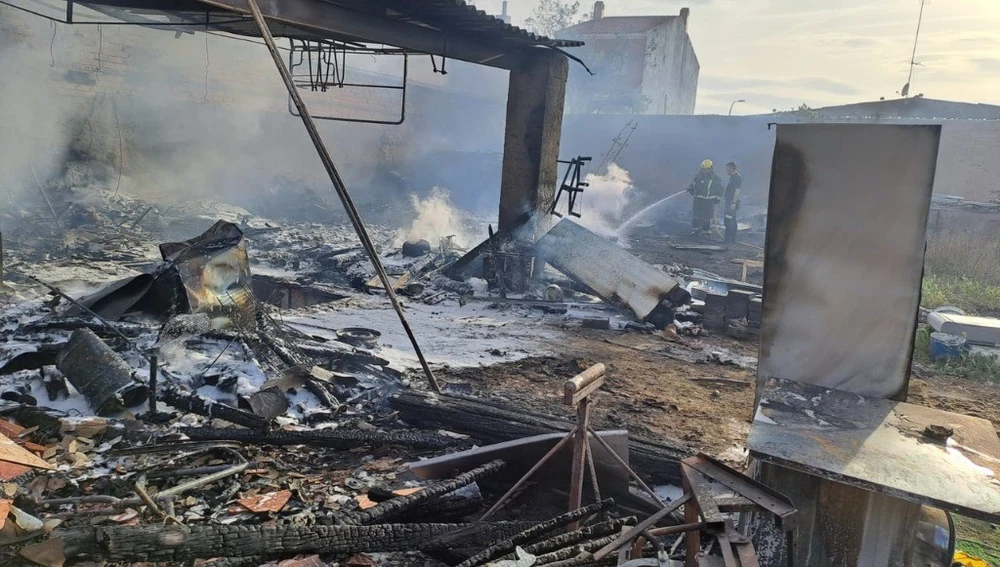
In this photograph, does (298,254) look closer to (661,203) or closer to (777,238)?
(777,238)

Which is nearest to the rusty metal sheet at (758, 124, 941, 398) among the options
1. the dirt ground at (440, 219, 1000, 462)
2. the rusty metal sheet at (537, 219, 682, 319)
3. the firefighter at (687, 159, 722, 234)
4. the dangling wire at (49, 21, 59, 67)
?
the dirt ground at (440, 219, 1000, 462)

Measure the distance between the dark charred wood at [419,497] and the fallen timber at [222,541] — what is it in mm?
188

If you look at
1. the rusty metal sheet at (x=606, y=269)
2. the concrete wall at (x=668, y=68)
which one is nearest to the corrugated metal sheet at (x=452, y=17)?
the rusty metal sheet at (x=606, y=269)

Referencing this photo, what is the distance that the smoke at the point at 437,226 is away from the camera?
14867mm

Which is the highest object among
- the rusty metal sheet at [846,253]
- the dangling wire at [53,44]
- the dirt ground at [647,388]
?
the dangling wire at [53,44]

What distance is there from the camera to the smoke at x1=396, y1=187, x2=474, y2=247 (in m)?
14.9

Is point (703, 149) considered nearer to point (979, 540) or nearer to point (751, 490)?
point (979, 540)

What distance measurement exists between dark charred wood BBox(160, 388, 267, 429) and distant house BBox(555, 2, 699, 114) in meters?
30.4

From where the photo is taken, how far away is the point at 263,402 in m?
4.97

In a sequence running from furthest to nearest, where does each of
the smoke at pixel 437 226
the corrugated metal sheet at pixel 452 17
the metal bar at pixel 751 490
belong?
the smoke at pixel 437 226 < the corrugated metal sheet at pixel 452 17 < the metal bar at pixel 751 490

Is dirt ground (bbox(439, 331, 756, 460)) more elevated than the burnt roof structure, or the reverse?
the burnt roof structure

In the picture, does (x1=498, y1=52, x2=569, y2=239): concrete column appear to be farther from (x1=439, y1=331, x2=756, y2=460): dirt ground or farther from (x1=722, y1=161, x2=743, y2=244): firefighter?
(x1=722, y1=161, x2=743, y2=244): firefighter

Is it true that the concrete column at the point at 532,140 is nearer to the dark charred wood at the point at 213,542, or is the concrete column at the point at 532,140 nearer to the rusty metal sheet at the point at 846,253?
the rusty metal sheet at the point at 846,253

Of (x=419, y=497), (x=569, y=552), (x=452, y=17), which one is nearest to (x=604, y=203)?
(x=452, y=17)
